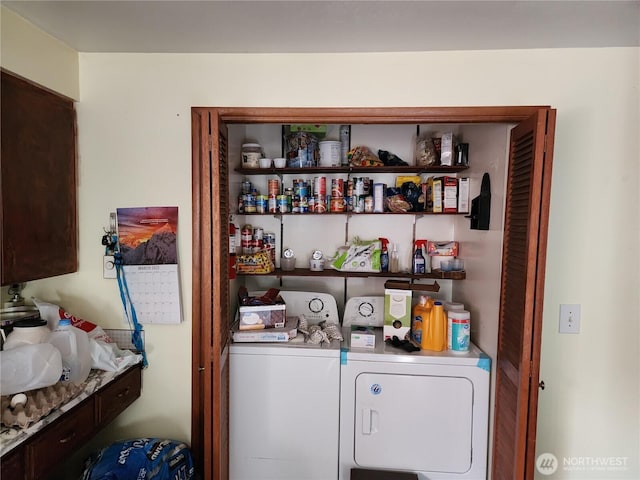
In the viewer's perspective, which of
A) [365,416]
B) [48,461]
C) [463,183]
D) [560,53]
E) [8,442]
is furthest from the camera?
[463,183]

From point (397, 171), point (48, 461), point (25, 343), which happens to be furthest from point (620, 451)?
point (25, 343)

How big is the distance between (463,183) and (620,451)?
4.84ft

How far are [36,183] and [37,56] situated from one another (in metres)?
0.51

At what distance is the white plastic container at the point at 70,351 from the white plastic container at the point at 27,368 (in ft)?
0.39

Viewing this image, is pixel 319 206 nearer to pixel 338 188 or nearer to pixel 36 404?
pixel 338 188

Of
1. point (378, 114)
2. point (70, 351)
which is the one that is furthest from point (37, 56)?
point (378, 114)

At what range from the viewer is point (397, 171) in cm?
211

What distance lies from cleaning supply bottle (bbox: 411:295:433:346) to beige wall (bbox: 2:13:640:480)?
0.56 m

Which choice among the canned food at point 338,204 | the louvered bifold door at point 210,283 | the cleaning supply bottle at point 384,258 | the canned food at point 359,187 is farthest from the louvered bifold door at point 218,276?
the cleaning supply bottle at point 384,258

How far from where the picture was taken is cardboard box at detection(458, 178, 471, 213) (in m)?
1.99

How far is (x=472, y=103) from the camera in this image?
1475 millimetres

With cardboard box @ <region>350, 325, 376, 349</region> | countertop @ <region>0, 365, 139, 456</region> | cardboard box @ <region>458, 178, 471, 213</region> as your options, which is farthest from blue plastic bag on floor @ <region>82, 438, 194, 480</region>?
cardboard box @ <region>458, 178, 471, 213</region>

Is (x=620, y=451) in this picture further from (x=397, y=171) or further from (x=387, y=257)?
(x=397, y=171)

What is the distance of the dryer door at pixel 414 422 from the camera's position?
5.69 ft
